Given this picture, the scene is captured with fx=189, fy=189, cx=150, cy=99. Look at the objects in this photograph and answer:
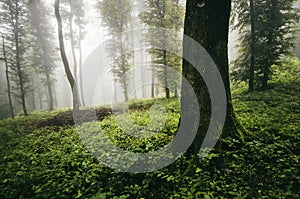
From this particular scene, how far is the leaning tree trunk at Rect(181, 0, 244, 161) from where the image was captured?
416cm

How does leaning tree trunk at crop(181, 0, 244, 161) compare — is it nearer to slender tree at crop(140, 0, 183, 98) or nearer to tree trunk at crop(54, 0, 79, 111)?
tree trunk at crop(54, 0, 79, 111)

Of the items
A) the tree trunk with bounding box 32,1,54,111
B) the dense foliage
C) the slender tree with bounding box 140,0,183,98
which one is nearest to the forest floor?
the dense foliage

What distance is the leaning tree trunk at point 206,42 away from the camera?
4.16m

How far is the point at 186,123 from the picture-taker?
4543mm

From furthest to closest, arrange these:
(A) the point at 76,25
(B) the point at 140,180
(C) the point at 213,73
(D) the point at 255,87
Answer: (A) the point at 76,25
(D) the point at 255,87
(C) the point at 213,73
(B) the point at 140,180

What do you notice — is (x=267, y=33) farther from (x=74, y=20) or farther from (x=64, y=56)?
(x=74, y=20)

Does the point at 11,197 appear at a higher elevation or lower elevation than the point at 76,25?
lower

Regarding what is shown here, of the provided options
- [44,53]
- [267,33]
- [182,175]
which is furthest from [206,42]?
[44,53]

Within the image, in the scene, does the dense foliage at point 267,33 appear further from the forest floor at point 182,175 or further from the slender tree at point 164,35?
the forest floor at point 182,175

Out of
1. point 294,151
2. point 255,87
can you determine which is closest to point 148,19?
point 255,87

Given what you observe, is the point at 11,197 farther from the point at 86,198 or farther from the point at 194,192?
the point at 194,192

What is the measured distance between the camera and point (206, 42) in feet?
14.0

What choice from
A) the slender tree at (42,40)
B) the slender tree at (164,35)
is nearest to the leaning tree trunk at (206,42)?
the slender tree at (164,35)

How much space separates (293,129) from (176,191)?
3.77 meters
